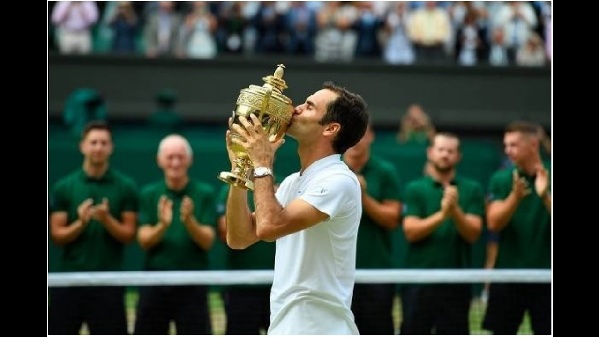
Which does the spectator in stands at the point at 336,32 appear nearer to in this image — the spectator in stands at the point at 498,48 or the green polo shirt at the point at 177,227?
the spectator in stands at the point at 498,48

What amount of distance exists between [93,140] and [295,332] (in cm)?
427

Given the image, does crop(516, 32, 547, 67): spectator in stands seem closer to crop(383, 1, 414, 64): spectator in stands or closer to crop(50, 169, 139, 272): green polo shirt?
crop(383, 1, 414, 64): spectator in stands

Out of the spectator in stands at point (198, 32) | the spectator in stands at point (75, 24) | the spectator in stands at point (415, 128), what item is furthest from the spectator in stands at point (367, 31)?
the spectator in stands at point (75, 24)

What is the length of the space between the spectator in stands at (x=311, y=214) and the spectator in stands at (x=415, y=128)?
9.59 m

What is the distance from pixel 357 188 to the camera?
17.3 ft

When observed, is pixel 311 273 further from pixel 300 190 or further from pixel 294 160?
pixel 294 160

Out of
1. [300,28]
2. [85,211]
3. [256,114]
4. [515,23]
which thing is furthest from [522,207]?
[515,23]

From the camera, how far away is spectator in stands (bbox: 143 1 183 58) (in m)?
17.1

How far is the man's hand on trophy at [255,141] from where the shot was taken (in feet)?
16.7

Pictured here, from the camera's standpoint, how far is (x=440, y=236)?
902 centimetres

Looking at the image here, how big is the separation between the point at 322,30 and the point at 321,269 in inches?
498

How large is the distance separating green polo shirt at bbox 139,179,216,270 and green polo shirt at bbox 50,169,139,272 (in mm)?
138

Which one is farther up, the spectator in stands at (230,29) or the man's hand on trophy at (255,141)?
the spectator in stands at (230,29)

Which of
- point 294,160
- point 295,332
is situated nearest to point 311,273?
Answer: point 295,332
